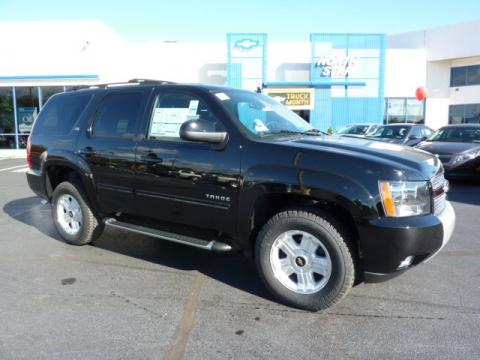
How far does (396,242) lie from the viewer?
3.03 m

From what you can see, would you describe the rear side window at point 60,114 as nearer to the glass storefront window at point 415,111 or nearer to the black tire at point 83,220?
the black tire at point 83,220

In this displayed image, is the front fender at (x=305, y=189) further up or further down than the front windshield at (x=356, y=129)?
further down

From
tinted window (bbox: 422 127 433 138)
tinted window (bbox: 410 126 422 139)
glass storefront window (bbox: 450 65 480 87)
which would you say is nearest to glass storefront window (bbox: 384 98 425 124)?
glass storefront window (bbox: 450 65 480 87)

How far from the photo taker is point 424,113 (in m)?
29.8

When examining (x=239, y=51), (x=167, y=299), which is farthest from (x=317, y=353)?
(x=239, y=51)

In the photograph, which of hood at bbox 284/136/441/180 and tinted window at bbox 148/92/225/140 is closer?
hood at bbox 284/136/441/180

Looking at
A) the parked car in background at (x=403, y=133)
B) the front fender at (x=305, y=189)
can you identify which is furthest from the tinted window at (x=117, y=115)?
the parked car in background at (x=403, y=133)

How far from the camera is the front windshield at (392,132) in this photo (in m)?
13.2

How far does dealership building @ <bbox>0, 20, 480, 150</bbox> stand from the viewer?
19922 mm

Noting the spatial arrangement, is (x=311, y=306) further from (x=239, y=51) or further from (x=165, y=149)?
(x=239, y=51)

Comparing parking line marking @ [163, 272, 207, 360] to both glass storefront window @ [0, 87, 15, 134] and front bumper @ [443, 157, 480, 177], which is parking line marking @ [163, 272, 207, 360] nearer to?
front bumper @ [443, 157, 480, 177]

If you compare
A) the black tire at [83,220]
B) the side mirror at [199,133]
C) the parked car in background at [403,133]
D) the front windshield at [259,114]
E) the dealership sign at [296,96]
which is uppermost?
the dealership sign at [296,96]

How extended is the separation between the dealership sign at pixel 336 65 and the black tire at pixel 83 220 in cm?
2278

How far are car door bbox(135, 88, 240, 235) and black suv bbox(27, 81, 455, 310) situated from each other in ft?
0.04
